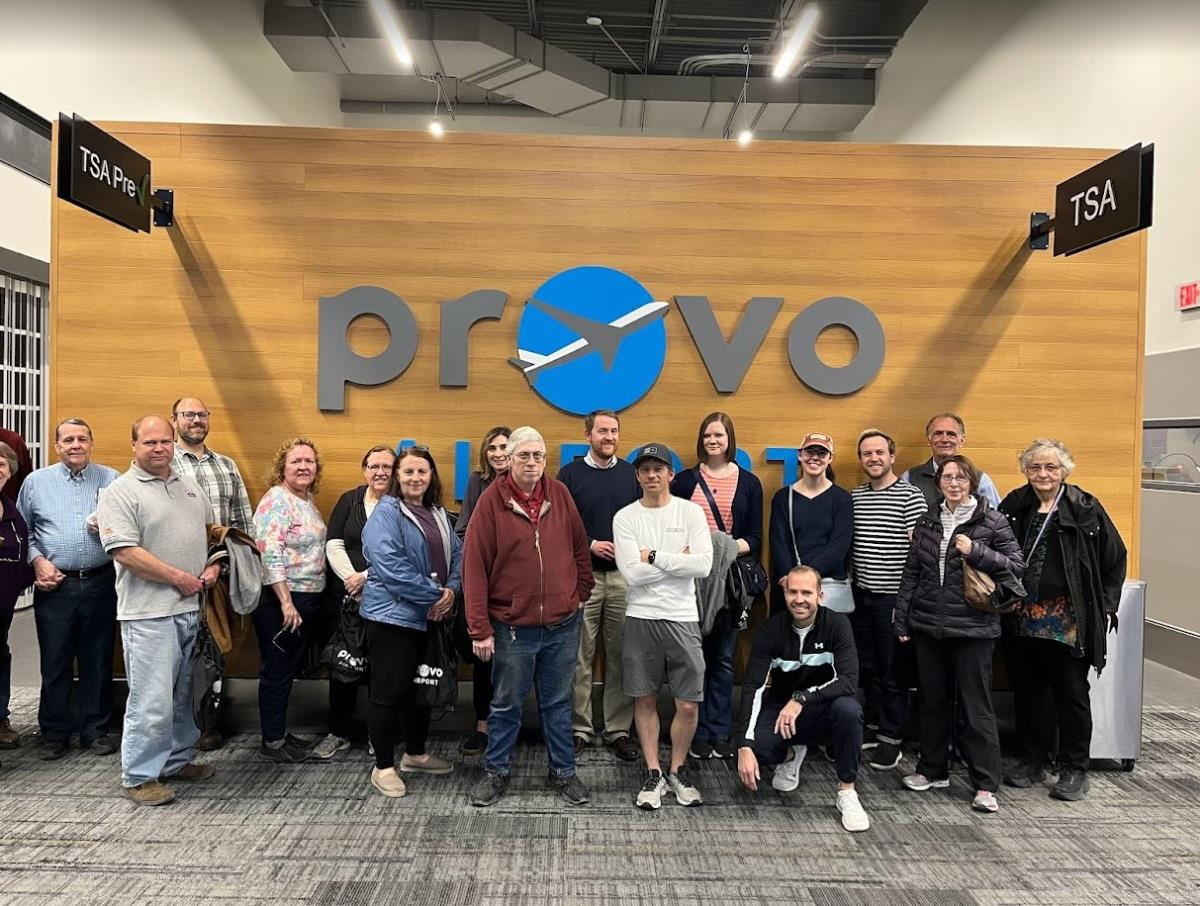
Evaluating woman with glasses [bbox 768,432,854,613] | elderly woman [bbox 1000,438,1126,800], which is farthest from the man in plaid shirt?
elderly woman [bbox 1000,438,1126,800]

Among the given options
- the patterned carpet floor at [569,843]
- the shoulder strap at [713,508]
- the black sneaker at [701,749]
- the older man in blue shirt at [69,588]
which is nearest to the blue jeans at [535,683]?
the patterned carpet floor at [569,843]

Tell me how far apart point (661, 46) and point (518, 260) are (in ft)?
19.5

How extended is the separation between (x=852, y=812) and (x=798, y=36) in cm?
624

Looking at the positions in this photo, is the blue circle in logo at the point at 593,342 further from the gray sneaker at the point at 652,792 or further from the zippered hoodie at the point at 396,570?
the gray sneaker at the point at 652,792

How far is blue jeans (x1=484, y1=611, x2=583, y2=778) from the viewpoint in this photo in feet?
10.6

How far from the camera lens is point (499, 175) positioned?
4266mm

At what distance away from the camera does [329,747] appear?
12.2 ft

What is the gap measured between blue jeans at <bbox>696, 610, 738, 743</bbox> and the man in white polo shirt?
0.46 m

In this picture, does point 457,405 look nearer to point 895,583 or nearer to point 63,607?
point 63,607

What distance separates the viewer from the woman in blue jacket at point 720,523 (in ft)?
12.4

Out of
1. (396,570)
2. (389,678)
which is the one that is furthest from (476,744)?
(396,570)

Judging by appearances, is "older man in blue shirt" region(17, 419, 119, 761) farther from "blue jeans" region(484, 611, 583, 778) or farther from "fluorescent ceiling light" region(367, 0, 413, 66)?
"fluorescent ceiling light" region(367, 0, 413, 66)

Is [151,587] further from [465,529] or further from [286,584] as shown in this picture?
[465,529]

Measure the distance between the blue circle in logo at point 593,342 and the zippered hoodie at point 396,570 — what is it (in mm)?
1272
